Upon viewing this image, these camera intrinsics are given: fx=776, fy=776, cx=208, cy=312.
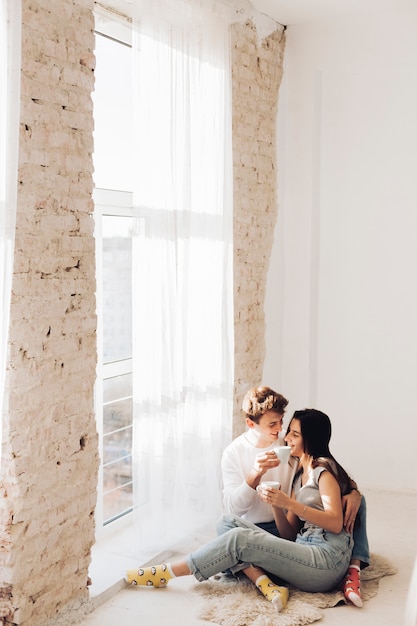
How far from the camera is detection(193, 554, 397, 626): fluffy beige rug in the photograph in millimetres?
2982

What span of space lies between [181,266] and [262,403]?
759 mm

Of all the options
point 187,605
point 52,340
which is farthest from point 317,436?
point 52,340

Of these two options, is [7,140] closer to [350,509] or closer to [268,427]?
[268,427]

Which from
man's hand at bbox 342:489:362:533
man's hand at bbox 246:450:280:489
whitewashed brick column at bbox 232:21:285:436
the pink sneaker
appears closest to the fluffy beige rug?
the pink sneaker

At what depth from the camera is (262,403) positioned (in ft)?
11.3

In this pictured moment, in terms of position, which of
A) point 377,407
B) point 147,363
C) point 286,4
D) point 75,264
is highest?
point 286,4

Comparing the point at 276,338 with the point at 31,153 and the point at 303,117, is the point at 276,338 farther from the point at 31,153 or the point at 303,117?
the point at 31,153

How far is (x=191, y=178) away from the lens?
3764mm

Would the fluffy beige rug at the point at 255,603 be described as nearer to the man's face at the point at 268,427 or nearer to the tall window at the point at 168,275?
the tall window at the point at 168,275

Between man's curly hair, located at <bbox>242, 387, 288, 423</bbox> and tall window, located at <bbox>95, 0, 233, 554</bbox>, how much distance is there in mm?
375

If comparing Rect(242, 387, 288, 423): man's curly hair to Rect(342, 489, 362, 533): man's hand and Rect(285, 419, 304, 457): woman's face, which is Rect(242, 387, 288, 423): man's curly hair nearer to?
Rect(285, 419, 304, 457): woman's face

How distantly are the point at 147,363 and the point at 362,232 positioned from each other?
77.1 inches

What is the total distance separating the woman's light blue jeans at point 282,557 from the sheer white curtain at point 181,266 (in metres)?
0.44

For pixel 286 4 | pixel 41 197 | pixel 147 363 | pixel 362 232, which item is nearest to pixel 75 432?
pixel 147 363
